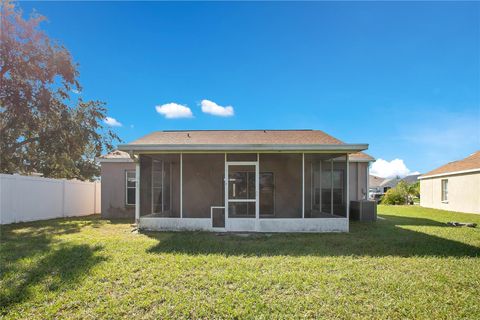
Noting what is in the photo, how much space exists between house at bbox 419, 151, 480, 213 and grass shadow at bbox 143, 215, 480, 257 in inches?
384

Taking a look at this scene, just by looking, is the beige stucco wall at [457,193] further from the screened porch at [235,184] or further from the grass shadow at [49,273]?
the grass shadow at [49,273]

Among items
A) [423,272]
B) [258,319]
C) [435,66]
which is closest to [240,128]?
[435,66]

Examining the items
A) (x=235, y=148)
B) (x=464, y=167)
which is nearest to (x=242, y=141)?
(x=235, y=148)

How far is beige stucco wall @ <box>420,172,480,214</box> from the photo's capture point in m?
14.7

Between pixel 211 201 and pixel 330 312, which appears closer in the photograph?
pixel 330 312

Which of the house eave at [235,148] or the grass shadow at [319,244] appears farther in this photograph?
the house eave at [235,148]

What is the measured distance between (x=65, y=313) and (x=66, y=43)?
16099 millimetres

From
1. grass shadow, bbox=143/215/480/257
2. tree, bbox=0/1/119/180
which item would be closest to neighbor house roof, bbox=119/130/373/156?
grass shadow, bbox=143/215/480/257

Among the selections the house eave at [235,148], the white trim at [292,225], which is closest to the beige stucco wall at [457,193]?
the white trim at [292,225]

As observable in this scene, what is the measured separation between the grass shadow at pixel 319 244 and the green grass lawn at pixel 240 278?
0.03 meters

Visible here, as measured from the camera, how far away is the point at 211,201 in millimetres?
11172

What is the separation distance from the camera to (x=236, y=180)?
8922 mm

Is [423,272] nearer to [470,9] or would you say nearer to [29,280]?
[29,280]

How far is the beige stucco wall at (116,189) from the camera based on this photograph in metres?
12.5
